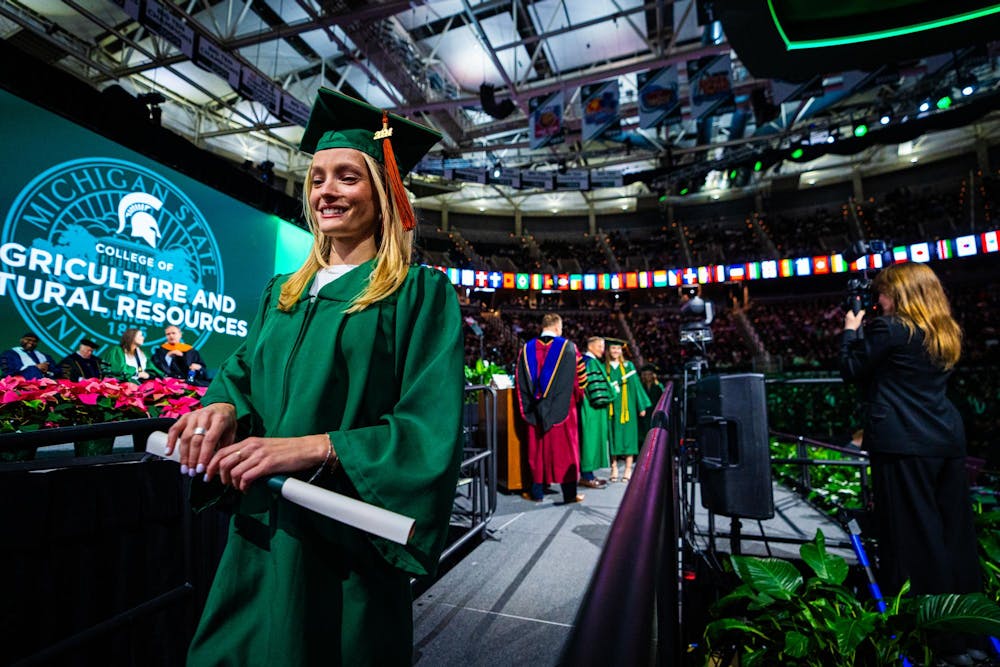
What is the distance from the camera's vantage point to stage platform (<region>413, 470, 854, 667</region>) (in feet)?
6.97

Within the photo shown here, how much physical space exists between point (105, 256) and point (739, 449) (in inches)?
333

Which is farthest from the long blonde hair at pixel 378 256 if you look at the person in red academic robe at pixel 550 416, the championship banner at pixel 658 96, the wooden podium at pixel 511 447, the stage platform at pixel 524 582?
the championship banner at pixel 658 96

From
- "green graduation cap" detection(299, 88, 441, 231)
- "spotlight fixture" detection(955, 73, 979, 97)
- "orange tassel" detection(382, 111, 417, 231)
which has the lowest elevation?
"orange tassel" detection(382, 111, 417, 231)

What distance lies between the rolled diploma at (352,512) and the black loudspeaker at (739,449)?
248 centimetres

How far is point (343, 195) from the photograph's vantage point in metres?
1.01

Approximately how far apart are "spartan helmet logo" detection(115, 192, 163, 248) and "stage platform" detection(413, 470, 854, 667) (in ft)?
22.9

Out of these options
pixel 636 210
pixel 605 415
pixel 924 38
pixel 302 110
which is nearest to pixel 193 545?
pixel 924 38

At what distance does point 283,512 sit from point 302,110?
1236 centimetres

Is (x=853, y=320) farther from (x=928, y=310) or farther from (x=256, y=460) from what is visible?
(x=256, y=460)

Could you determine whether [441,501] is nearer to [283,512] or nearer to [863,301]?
[283,512]

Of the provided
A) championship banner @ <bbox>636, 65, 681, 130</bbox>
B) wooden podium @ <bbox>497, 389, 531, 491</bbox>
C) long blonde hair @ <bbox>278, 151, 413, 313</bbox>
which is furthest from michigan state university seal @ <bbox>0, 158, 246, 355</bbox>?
championship banner @ <bbox>636, 65, 681, 130</bbox>

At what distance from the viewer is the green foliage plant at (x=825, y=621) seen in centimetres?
187

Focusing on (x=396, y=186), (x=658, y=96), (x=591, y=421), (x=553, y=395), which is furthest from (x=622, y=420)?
(x=658, y=96)

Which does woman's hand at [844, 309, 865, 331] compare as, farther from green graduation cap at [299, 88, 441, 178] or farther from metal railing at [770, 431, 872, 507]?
green graduation cap at [299, 88, 441, 178]
